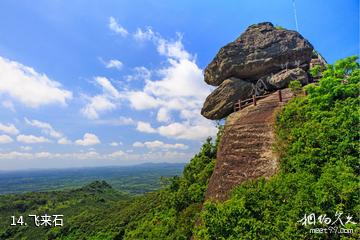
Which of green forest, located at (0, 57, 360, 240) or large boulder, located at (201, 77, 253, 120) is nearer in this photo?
green forest, located at (0, 57, 360, 240)

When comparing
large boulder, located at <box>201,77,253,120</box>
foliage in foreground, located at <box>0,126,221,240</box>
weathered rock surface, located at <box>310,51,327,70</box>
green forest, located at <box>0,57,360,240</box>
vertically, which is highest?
weathered rock surface, located at <box>310,51,327,70</box>

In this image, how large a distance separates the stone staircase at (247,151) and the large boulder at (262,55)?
3656 mm

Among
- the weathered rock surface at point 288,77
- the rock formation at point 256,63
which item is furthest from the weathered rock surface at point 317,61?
the weathered rock surface at point 288,77

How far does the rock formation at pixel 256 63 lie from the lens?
18.7m

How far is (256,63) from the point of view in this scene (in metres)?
18.8

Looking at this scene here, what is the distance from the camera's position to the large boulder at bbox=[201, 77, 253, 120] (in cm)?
1873

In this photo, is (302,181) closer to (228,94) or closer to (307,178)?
A: (307,178)

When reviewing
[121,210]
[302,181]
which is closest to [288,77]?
[302,181]

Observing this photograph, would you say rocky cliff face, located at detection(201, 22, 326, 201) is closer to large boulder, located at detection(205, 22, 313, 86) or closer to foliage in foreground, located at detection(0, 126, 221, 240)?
large boulder, located at detection(205, 22, 313, 86)

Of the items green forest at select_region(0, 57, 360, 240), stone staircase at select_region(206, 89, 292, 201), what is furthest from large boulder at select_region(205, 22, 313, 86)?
green forest at select_region(0, 57, 360, 240)

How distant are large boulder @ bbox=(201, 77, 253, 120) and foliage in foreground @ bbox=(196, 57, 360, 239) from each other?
18.9 feet

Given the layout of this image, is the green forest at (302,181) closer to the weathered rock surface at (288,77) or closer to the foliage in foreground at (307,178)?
the foliage in foreground at (307,178)

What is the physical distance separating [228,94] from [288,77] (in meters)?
3.93

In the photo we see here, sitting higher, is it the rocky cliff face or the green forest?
the rocky cliff face
